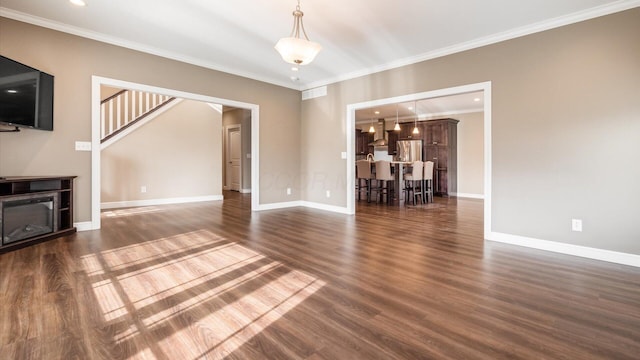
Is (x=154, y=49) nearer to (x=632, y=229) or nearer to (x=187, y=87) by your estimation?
(x=187, y=87)

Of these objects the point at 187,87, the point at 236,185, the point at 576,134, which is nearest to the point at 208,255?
the point at 187,87

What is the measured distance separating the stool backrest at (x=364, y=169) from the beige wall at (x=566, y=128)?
3.23 m

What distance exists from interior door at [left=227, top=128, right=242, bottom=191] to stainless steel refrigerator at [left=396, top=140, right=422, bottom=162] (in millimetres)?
5370

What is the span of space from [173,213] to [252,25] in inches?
149

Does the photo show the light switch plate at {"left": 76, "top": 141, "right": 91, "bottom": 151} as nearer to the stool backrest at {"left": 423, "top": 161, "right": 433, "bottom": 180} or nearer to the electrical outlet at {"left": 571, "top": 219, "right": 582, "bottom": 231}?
the electrical outlet at {"left": 571, "top": 219, "right": 582, "bottom": 231}

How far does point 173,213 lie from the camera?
556 cm

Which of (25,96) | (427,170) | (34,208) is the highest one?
(25,96)

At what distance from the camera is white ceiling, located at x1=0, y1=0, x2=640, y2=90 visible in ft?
10.1

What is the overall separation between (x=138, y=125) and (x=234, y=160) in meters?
3.75

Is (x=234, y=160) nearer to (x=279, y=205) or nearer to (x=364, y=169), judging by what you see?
(x=279, y=205)

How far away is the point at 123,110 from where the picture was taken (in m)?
6.35

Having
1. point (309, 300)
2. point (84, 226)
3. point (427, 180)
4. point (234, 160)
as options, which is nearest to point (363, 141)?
point (427, 180)

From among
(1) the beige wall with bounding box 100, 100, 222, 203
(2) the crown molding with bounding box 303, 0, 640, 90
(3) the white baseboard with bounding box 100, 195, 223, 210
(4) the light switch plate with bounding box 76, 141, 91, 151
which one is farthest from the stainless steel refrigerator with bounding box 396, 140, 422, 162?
(4) the light switch plate with bounding box 76, 141, 91, 151

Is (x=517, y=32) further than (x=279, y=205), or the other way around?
(x=279, y=205)
